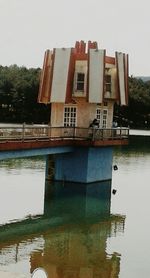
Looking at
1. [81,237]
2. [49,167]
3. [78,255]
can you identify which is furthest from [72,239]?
[49,167]

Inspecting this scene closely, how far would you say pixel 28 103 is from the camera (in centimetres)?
8744

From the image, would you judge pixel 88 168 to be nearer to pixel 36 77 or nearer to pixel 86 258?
pixel 86 258

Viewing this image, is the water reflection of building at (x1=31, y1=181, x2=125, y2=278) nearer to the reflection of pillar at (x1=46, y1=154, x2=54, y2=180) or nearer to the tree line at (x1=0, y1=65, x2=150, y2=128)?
the reflection of pillar at (x1=46, y1=154, x2=54, y2=180)

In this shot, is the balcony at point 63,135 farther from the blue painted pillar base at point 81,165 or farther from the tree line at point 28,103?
the tree line at point 28,103

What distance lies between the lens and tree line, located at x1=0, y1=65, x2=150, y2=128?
87125 mm

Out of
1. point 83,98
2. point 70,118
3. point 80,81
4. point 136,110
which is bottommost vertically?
point 70,118

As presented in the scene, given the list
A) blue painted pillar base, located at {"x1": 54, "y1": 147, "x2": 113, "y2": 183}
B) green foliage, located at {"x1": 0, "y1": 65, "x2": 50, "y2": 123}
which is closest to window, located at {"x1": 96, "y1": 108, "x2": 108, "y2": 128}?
blue painted pillar base, located at {"x1": 54, "y1": 147, "x2": 113, "y2": 183}

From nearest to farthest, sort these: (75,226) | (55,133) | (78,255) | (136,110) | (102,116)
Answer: (78,255) < (75,226) < (55,133) < (102,116) < (136,110)

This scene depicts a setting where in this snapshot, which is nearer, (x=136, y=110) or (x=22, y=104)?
(x=22, y=104)

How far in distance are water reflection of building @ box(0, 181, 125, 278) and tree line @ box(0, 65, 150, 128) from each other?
5725cm

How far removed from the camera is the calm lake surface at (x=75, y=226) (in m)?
17.0

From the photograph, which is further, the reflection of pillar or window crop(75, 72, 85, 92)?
the reflection of pillar

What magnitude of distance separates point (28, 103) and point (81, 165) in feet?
186

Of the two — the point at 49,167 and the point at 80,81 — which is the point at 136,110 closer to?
the point at 49,167
